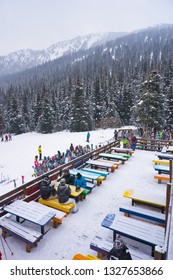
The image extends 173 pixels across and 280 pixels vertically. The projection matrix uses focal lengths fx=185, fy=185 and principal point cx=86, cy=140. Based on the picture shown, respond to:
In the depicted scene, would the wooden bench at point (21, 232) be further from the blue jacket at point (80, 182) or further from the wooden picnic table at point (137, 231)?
the blue jacket at point (80, 182)

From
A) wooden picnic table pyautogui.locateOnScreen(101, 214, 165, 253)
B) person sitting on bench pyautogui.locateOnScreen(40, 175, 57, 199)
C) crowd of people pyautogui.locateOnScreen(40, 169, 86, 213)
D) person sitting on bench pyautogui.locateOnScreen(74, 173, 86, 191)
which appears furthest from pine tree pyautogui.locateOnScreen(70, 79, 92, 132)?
wooden picnic table pyautogui.locateOnScreen(101, 214, 165, 253)

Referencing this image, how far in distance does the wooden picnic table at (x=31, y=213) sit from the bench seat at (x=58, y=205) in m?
0.65

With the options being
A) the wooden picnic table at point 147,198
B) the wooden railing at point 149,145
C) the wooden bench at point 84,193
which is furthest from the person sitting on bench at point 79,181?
the wooden railing at point 149,145

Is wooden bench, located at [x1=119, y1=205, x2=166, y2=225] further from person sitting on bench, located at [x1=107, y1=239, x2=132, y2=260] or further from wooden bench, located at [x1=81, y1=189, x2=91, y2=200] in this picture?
person sitting on bench, located at [x1=107, y1=239, x2=132, y2=260]

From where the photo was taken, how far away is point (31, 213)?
4875mm

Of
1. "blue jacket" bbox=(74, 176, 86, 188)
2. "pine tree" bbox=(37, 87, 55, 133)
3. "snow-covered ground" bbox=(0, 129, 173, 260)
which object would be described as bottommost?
"snow-covered ground" bbox=(0, 129, 173, 260)

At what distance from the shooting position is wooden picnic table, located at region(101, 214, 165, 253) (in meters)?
A: 4.06

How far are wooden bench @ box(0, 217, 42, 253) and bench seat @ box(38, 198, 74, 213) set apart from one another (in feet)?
3.91

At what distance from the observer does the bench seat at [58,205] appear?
5578mm

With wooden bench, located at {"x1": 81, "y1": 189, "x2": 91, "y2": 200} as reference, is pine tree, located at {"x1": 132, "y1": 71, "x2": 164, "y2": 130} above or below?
above

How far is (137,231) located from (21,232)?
109 inches

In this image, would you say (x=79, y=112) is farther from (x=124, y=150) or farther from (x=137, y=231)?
(x=137, y=231)

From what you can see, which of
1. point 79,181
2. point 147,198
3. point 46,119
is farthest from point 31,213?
point 46,119
